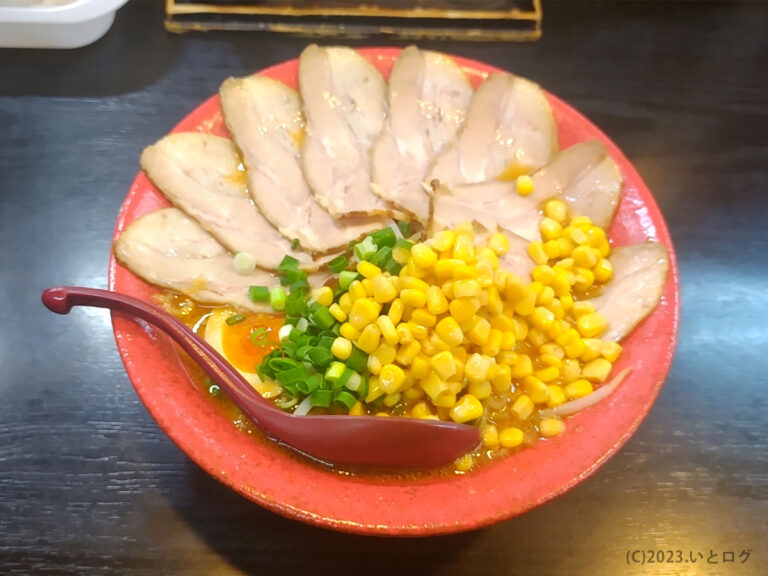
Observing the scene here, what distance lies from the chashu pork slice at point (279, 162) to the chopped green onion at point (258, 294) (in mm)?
175

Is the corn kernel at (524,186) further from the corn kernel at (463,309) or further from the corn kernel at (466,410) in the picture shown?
the corn kernel at (466,410)

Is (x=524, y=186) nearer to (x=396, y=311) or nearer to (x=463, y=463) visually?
(x=396, y=311)

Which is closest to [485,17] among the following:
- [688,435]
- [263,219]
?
[263,219]

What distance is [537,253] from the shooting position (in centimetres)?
163

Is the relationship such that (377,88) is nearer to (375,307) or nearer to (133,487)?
(375,307)

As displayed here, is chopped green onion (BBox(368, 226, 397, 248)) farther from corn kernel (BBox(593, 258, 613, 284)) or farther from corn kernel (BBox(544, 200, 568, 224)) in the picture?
corn kernel (BBox(593, 258, 613, 284))

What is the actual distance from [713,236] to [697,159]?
0.35 meters

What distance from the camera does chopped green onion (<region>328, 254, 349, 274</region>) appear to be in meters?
1.62

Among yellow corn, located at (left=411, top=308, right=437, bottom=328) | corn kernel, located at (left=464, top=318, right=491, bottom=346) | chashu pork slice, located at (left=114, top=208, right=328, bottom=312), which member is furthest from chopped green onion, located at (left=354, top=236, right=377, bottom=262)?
corn kernel, located at (left=464, top=318, right=491, bottom=346)

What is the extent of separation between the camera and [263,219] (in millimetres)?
1723

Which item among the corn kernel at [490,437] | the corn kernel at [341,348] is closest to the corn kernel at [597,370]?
the corn kernel at [490,437]

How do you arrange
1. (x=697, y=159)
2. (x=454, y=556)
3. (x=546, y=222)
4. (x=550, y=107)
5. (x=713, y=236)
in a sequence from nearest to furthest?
(x=454, y=556), (x=546, y=222), (x=550, y=107), (x=713, y=236), (x=697, y=159)

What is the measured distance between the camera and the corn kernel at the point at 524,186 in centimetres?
174

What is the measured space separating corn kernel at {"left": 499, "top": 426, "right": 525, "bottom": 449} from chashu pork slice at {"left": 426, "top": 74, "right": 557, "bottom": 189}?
75 cm
